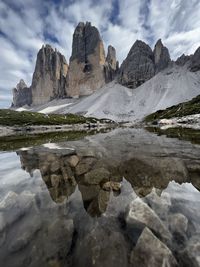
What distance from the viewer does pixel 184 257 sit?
4.73m

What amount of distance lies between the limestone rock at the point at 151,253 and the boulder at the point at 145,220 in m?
0.43

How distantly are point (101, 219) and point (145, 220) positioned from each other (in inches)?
56.8

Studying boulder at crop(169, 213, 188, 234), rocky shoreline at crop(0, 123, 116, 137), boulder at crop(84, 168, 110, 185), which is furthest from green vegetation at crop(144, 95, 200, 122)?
boulder at crop(169, 213, 188, 234)

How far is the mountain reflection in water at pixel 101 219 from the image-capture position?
4844mm

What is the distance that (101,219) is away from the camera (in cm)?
650

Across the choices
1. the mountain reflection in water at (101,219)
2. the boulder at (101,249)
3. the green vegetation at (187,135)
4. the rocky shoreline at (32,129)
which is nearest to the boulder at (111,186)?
the mountain reflection in water at (101,219)

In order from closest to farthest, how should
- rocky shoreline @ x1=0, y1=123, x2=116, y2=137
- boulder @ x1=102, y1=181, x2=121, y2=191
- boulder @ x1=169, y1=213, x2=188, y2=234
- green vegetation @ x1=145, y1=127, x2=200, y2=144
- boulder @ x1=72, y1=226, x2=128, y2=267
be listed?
boulder @ x1=72, y1=226, x2=128, y2=267, boulder @ x1=169, y1=213, x2=188, y2=234, boulder @ x1=102, y1=181, x2=121, y2=191, green vegetation @ x1=145, y1=127, x2=200, y2=144, rocky shoreline @ x1=0, y1=123, x2=116, y2=137

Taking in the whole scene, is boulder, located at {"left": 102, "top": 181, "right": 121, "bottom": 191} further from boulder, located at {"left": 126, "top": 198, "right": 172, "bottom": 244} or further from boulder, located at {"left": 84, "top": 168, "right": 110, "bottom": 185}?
boulder, located at {"left": 126, "top": 198, "right": 172, "bottom": 244}

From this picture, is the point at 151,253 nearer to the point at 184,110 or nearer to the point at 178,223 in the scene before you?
the point at 178,223

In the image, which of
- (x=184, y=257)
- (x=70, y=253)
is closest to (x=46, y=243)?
(x=70, y=253)

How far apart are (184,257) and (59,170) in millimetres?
9046

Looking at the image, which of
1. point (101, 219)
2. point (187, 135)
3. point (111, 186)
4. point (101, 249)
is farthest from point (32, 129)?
point (101, 249)

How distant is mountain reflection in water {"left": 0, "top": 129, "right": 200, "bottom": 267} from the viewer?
4844 mm

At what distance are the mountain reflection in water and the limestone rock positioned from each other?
21 millimetres
